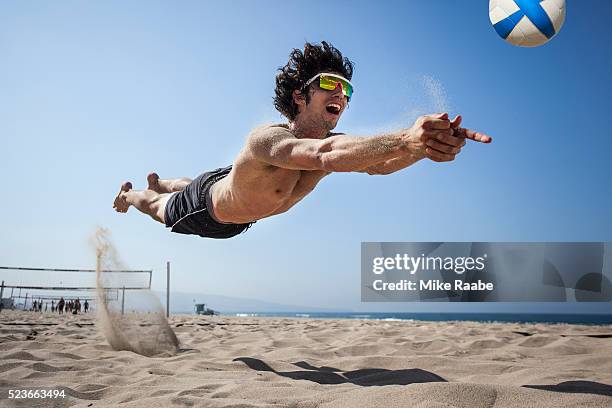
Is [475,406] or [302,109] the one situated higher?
[302,109]

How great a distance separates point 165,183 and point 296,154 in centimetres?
315

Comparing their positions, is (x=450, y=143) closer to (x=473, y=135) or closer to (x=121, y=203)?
(x=473, y=135)

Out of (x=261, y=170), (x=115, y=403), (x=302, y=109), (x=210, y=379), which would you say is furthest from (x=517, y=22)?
(x=115, y=403)

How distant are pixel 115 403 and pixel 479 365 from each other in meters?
2.55

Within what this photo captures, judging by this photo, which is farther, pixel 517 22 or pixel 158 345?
pixel 158 345

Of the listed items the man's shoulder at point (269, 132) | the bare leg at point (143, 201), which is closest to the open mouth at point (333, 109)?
the man's shoulder at point (269, 132)

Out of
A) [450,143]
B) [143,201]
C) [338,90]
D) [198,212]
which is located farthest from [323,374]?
[143,201]

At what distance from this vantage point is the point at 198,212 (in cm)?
432

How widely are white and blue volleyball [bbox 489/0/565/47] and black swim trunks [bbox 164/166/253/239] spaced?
2.49 m

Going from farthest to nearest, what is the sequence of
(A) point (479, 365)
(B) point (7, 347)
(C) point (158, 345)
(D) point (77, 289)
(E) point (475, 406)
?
(D) point (77, 289)
(C) point (158, 345)
(B) point (7, 347)
(A) point (479, 365)
(E) point (475, 406)

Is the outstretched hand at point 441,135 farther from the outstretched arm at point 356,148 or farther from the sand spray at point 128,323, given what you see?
the sand spray at point 128,323

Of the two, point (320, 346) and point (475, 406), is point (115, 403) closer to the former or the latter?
point (475, 406)

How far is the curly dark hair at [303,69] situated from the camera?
4.24 metres

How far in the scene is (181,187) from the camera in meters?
5.26
